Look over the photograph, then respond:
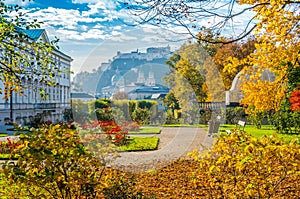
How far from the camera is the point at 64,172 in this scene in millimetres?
3480

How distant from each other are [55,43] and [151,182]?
275 centimetres

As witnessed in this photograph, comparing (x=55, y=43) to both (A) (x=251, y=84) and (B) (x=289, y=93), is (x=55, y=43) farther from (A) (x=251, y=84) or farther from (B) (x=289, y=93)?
(B) (x=289, y=93)

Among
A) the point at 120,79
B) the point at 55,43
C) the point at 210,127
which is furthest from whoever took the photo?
the point at 210,127

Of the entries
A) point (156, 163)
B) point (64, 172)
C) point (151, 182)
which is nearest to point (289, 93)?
point (156, 163)

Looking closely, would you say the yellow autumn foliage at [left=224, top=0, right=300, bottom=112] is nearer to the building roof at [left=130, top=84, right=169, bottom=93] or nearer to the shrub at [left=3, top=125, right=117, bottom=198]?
the building roof at [left=130, top=84, right=169, bottom=93]

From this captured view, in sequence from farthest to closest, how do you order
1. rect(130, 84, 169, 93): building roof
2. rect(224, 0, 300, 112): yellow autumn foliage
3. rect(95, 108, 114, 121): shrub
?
rect(95, 108, 114, 121): shrub
rect(130, 84, 169, 93): building roof
rect(224, 0, 300, 112): yellow autumn foliage

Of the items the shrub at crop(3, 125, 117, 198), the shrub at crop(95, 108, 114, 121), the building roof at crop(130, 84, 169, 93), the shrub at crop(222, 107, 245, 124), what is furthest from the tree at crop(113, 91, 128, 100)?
the shrub at crop(222, 107, 245, 124)

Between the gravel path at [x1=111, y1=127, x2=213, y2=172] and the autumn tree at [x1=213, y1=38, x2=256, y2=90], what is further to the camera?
the autumn tree at [x1=213, y1=38, x2=256, y2=90]

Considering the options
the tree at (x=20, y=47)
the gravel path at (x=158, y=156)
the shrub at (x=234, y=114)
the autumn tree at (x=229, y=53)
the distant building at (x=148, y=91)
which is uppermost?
the autumn tree at (x=229, y=53)

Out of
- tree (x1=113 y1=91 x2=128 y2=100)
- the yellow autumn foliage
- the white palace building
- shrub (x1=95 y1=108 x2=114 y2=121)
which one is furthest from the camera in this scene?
the white palace building

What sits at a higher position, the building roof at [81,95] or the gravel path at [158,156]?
the building roof at [81,95]

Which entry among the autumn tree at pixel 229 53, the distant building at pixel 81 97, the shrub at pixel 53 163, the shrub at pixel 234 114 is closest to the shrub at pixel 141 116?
the shrub at pixel 234 114

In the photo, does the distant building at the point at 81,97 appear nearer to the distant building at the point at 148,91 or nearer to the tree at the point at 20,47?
the distant building at the point at 148,91

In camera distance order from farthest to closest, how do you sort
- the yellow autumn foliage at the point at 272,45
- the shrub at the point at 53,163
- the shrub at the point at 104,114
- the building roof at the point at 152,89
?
the shrub at the point at 104,114
the building roof at the point at 152,89
the yellow autumn foliage at the point at 272,45
the shrub at the point at 53,163
